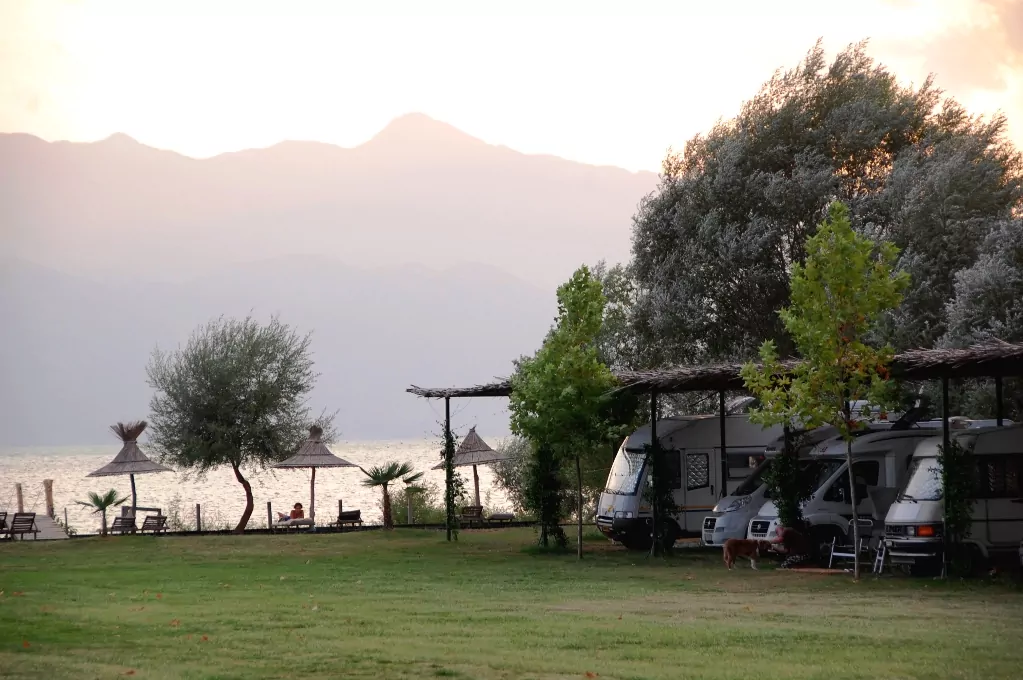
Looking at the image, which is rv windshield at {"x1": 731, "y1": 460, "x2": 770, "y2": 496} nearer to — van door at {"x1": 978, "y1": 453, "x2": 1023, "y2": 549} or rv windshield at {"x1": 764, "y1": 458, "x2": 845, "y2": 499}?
rv windshield at {"x1": 764, "y1": 458, "x2": 845, "y2": 499}

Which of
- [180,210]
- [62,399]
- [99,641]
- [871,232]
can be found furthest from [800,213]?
[180,210]

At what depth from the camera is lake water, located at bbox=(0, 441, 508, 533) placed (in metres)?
64.6

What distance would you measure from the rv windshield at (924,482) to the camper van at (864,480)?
1.71m

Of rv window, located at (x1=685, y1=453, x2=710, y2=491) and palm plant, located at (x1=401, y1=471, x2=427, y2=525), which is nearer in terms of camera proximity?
rv window, located at (x1=685, y1=453, x2=710, y2=491)

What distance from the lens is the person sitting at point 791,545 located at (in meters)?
21.7

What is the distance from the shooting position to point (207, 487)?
104 meters

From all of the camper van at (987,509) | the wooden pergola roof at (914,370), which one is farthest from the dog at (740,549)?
the wooden pergola roof at (914,370)

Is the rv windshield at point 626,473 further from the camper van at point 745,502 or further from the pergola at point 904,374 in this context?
the camper van at point 745,502

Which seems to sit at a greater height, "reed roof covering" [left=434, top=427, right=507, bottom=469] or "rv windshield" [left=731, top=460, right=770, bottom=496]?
"reed roof covering" [left=434, top=427, right=507, bottom=469]

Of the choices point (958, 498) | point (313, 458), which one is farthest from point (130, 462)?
point (958, 498)

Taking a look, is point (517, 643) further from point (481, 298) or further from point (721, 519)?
point (481, 298)

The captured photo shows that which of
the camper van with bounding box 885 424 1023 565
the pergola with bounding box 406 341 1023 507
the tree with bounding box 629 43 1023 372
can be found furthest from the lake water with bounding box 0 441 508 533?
the camper van with bounding box 885 424 1023 565

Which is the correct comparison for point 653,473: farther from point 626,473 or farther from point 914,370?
point 914,370

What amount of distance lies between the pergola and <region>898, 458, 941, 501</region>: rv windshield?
650 millimetres
